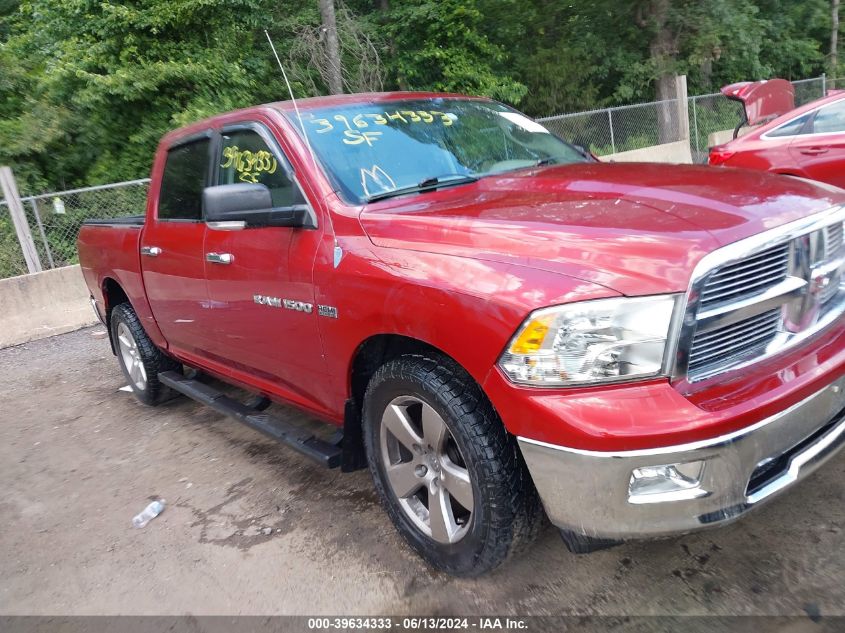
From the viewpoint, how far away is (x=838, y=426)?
2.49 m

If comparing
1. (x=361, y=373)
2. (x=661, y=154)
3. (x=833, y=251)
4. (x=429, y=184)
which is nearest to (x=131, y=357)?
(x=361, y=373)

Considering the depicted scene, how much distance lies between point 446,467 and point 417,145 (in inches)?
64.5

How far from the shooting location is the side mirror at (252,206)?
118 inches

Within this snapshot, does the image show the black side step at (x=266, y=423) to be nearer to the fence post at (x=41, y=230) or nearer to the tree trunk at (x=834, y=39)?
the fence post at (x=41, y=230)

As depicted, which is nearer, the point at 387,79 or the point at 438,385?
the point at 438,385

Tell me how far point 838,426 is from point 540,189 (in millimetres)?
1446

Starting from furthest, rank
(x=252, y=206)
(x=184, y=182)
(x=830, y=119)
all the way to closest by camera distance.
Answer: (x=830, y=119), (x=184, y=182), (x=252, y=206)

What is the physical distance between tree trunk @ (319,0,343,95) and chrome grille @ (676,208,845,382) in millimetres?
12366

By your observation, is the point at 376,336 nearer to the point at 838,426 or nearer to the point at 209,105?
the point at 838,426

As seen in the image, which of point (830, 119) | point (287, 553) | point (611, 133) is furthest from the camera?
point (611, 133)

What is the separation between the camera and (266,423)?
371 centimetres

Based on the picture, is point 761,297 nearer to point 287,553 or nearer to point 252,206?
point 252,206

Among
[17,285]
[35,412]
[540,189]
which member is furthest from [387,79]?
[540,189]

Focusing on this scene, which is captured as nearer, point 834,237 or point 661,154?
point 834,237
